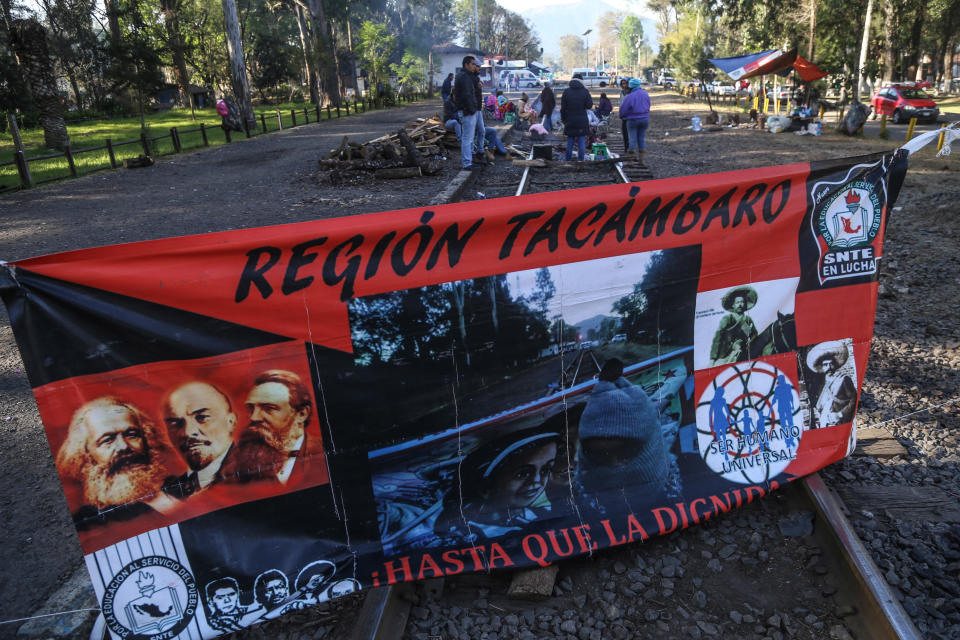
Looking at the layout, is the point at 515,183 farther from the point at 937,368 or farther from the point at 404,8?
the point at 404,8

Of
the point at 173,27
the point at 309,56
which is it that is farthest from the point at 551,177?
the point at 309,56

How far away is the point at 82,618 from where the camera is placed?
9.04ft

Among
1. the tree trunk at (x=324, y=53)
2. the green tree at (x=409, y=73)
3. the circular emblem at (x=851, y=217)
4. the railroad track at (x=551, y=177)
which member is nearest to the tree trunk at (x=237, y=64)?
the tree trunk at (x=324, y=53)

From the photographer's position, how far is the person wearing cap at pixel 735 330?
3.09m

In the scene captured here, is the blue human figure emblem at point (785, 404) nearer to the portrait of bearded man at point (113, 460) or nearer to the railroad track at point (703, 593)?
the railroad track at point (703, 593)

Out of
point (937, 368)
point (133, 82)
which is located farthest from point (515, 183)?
point (133, 82)

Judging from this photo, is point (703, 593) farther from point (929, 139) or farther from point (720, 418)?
point (929, 139)

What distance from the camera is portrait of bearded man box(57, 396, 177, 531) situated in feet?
7.70

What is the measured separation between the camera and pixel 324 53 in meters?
38.4

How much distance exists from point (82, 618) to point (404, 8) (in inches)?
4237

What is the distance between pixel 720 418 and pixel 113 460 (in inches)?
106

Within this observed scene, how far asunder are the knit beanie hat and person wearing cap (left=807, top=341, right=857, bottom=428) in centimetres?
99

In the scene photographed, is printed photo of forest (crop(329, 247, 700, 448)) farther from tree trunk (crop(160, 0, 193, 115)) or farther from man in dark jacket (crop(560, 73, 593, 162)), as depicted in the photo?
tree trunk (crop(160, 0, 193, 115))

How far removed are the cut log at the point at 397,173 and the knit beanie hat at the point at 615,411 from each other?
11.4 meters
